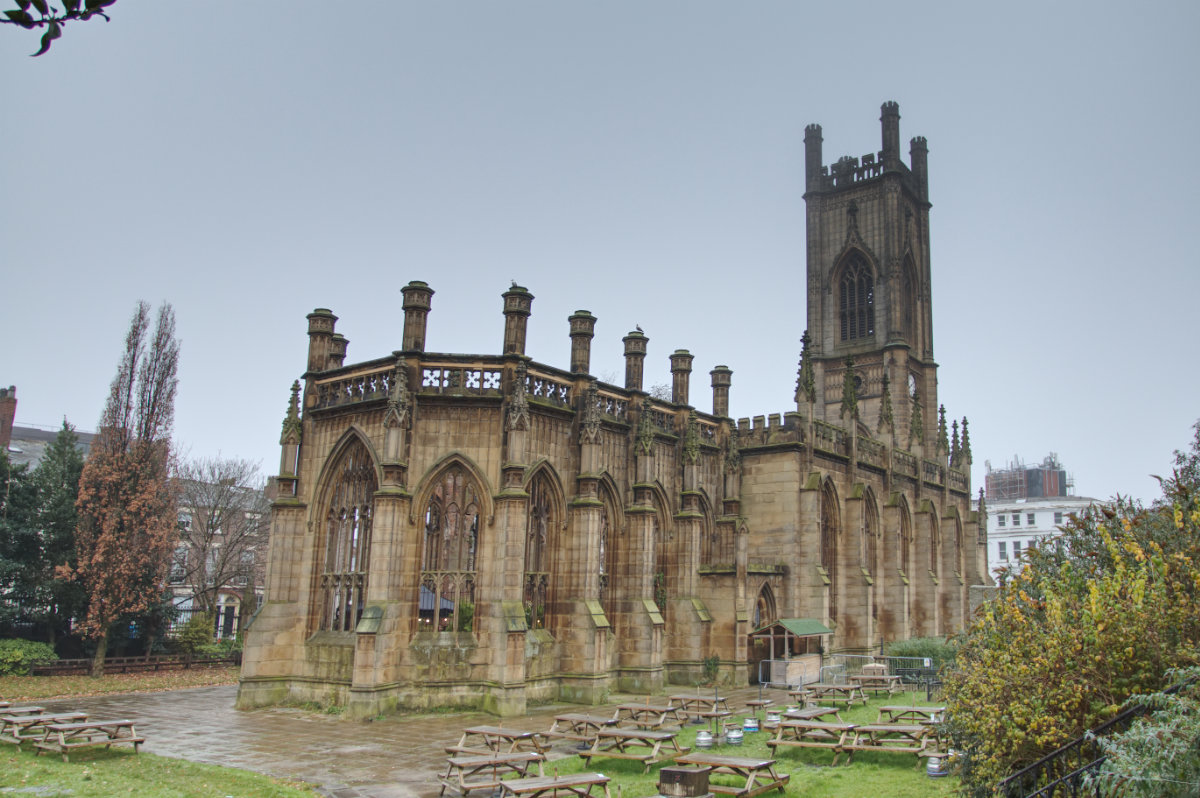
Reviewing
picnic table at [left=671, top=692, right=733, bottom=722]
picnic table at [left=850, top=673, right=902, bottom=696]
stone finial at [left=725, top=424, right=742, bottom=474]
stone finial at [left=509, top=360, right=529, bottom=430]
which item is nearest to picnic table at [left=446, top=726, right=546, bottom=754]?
picnic table at [left=671, top=692, right=733, bottom=722]

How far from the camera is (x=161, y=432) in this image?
35250 millimetres

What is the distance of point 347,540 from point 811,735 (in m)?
12.9

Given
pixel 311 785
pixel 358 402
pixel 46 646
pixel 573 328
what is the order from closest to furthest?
pixel 311 785 < pixel 358 402 < pixel 573 328 < pixel 46 646

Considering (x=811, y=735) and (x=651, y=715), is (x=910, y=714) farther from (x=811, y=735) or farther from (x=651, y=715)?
(x=651, y=715)

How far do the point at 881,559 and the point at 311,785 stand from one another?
2942 cm

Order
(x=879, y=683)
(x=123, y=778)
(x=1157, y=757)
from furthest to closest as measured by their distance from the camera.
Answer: (x=879, y=683) < (x=123, y=778) < (x=1157, y=757)

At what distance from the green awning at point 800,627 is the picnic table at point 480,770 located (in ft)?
50.3

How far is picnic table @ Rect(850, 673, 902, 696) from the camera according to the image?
73.7 feet

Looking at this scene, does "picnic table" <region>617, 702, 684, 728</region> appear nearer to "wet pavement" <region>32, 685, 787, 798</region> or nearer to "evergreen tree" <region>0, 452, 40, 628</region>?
"wet pavement" <region>32, 685, 787, 798</region>

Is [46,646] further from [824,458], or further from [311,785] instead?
[824,458]

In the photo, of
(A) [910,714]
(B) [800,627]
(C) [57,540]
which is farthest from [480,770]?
(C) [57,540]

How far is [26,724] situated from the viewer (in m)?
15.6

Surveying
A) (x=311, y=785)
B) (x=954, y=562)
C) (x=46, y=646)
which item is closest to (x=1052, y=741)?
(x=311, y=785)

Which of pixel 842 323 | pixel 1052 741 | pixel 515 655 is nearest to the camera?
pixel 1052 741
